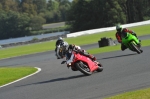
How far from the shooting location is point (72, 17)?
87688mm

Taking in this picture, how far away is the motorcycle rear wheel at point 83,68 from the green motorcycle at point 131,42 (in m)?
5.37

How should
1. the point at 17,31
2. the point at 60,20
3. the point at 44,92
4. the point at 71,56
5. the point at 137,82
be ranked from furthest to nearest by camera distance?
the point at 60,20, the point at 17,31, the point at 71,56, the point at 44,92, the point at 137,82

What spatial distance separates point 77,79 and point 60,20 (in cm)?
11387

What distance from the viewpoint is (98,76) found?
13.4 metres

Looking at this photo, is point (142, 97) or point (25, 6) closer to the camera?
point (142, 97)

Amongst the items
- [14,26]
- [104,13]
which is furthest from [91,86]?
[14,26]

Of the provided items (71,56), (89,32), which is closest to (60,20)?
(89,32)

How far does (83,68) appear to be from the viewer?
46.1 feet

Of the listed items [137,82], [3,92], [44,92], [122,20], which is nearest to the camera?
[137,82]

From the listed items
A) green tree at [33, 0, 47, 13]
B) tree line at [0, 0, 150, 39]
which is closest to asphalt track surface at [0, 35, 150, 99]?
tree line at [0, 0, 150, 39]

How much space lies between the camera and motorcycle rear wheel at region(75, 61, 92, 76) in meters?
13.9

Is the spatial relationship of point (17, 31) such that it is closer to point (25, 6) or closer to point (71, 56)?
point (25, 6)

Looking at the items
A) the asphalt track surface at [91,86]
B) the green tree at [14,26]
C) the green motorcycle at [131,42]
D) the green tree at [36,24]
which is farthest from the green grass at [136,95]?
the green tree at [36,24]

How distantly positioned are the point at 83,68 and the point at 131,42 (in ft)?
18.6
